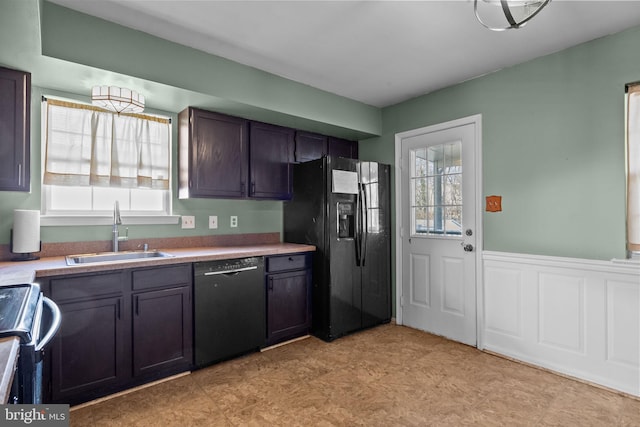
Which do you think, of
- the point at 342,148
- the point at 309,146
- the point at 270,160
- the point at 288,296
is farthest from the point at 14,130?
the point at 342,148

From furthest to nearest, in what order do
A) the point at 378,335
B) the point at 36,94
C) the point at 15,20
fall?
the point at 378,335 < the point at 36,94 < the point at 15,20

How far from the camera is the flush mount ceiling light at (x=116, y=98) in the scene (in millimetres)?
2269

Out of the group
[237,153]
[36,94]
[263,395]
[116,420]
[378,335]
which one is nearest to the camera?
[116,420]

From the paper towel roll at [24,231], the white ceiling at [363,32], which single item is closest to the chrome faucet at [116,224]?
the paper towel roll at [24,231]

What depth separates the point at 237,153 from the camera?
10.4 ft

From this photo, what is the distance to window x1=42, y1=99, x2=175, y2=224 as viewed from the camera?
8.41 feet

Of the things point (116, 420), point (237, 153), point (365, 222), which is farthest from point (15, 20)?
point (365, 222)

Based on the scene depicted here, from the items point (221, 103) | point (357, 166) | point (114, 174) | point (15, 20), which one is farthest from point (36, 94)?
point (357, 166)

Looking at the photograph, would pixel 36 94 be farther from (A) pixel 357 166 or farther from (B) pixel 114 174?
(A) pixel 357 166

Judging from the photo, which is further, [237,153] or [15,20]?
[237,153]

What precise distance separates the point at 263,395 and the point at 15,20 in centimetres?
258

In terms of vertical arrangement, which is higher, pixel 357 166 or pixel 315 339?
pixel 357 166

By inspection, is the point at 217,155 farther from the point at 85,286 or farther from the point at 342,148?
the point at 342,148

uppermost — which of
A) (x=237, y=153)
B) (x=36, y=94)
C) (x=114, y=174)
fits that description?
(x=36, y=94)
